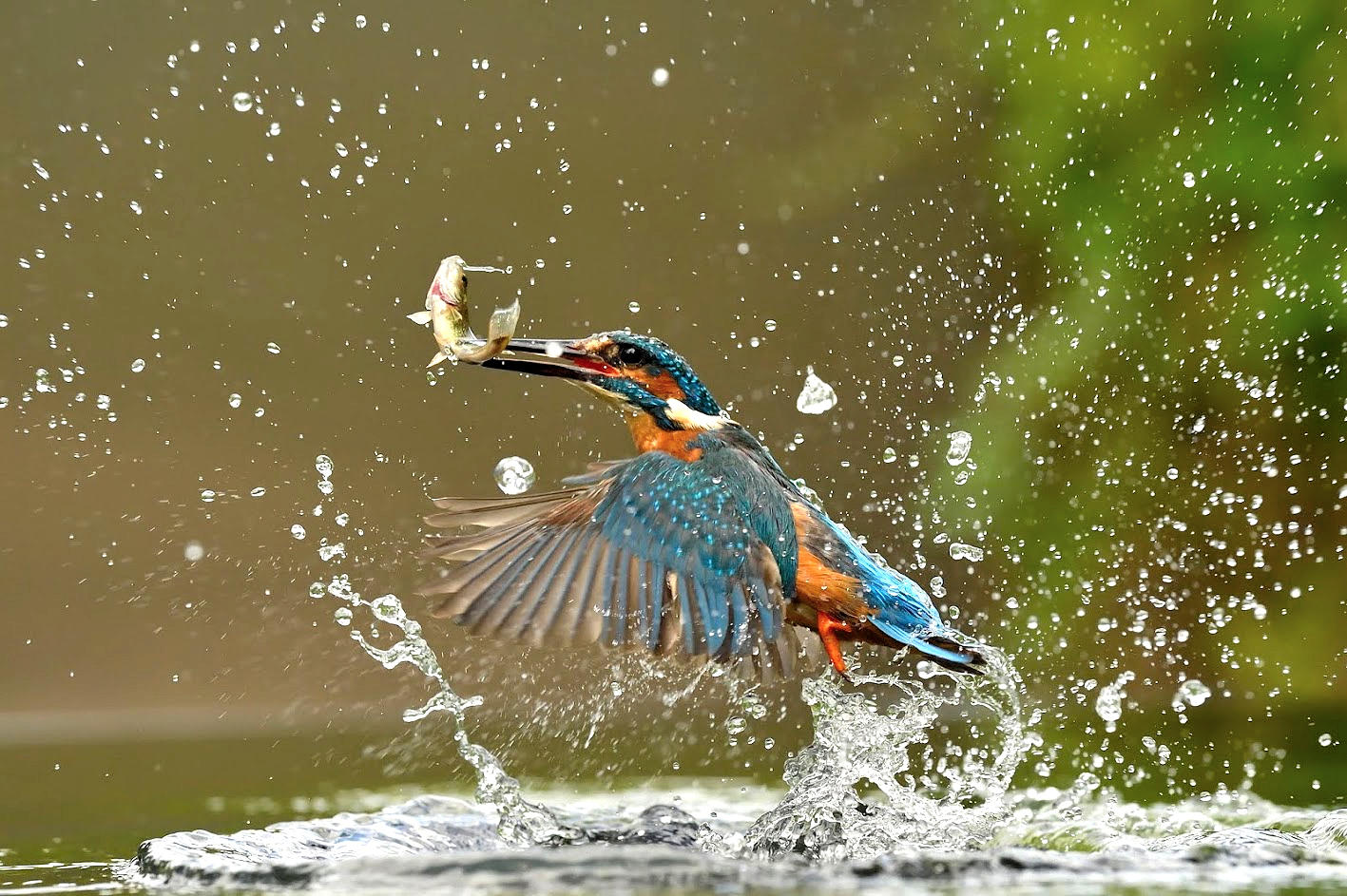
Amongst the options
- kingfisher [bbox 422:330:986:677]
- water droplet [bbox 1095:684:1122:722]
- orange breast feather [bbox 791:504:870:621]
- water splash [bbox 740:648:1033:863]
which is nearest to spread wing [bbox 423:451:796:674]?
kingfisher [bbox 422:330:986:677]

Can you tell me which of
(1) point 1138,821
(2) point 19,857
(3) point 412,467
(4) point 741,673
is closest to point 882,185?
(3) point 412,467

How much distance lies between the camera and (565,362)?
3.32 m

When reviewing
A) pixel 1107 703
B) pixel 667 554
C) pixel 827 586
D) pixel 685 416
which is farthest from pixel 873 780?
pixel 1107 703

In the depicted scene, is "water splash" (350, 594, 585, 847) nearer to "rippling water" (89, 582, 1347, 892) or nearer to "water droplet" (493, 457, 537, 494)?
"rippling water" (89, 582, 1347, 892)

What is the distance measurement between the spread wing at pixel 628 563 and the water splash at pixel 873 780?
338mm

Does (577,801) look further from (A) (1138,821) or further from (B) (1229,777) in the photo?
(B) (1229,777)

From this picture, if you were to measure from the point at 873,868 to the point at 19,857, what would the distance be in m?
1.88

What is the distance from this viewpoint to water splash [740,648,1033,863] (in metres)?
3.14

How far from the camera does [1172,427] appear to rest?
6516 mm

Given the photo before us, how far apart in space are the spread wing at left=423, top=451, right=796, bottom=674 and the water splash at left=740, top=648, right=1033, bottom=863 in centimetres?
34

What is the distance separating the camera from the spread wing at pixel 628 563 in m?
3.00

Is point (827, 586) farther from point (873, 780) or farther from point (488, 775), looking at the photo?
point (488, 775)

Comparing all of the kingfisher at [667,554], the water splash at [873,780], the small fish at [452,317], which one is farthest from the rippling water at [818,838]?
the small fish at [452,317]

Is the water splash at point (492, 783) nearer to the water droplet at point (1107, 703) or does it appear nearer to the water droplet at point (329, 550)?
the water droplet at point (329, 550)
